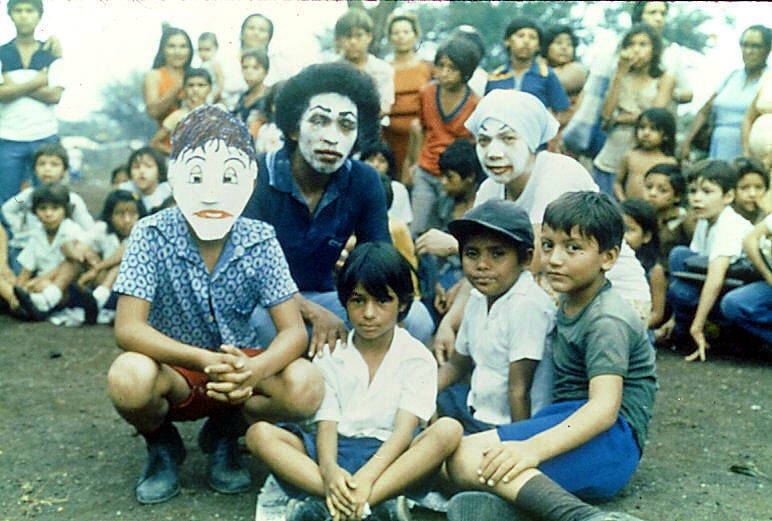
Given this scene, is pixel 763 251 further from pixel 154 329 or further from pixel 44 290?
pixel 44 290

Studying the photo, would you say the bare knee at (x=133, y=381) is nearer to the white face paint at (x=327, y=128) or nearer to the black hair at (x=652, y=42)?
the white face paint at (x=327, y=128)

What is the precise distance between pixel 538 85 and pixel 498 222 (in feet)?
9.76

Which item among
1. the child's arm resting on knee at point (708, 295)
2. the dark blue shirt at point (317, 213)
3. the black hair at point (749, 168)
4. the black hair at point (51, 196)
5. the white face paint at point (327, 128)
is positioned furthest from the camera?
the black hair at point (51, 196)

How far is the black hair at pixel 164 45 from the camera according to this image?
717 cm

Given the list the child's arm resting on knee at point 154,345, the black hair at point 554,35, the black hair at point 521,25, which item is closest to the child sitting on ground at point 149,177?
the black hair at point 521,25

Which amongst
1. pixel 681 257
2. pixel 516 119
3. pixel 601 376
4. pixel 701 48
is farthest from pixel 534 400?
pixel 701 48

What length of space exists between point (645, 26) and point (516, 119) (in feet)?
9.21

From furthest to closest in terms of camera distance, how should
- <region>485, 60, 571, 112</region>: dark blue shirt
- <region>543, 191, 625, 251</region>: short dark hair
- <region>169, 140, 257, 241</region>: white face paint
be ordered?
<region>485, 60, 571, 112</region>: dark blue shirt → <region>169, 140, 257, 241</region>: white face paint → <region>543, 191, 625, 251</region>: short dark hair

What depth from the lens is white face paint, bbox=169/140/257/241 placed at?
3293 millimetres

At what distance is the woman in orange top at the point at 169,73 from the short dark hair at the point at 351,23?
1.43 metres

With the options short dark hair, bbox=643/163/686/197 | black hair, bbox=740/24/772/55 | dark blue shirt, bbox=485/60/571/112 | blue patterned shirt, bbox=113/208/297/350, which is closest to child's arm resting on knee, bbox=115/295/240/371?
blue patterned shirt, bbox=113/208/297/350

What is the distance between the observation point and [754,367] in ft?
17.0

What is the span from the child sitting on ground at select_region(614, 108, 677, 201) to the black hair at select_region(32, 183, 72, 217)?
369 cm

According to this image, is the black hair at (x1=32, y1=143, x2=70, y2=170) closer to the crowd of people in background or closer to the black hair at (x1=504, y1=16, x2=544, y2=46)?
the crowd of people in background
